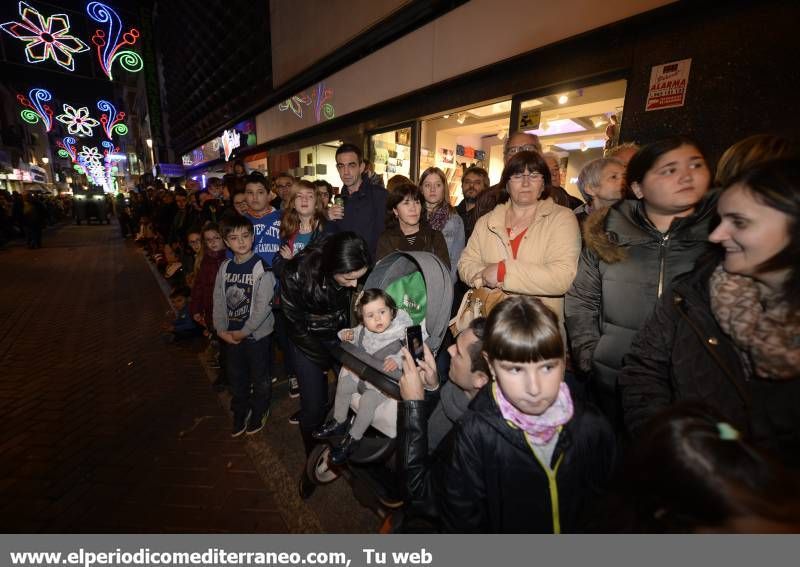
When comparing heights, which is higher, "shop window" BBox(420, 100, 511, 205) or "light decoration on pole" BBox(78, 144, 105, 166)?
"light decoration on pole" BBox(78, 144, 105, 166)

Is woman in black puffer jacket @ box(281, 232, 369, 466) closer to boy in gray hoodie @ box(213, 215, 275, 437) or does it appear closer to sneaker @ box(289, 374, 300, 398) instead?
boy in gray hoodie @ box(213, 215, 275, 437)

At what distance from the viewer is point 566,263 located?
2168mm

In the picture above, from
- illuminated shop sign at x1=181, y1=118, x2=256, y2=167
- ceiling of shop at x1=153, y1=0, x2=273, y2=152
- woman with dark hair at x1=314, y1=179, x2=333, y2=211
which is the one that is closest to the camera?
woman with dark hair at x1=314, y1=179, x2=333, y2=211

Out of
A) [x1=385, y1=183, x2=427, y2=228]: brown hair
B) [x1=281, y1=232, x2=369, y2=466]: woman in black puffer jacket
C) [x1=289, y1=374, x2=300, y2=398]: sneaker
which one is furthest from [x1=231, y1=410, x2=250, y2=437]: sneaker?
[x1=385, y1=183, x2=427, y2=228]: brown hair

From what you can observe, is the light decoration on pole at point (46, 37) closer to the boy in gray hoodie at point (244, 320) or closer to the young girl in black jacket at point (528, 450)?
the boy in gray hoodie at point (244, 320)

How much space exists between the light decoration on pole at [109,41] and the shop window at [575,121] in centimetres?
2028

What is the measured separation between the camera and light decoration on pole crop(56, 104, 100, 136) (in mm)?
23969

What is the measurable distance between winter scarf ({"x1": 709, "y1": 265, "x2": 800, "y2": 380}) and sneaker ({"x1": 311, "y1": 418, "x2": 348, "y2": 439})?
89.4 inches

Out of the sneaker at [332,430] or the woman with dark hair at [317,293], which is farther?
the woman with dark hair at [317,293]

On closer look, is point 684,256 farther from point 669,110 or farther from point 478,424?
point 669,110

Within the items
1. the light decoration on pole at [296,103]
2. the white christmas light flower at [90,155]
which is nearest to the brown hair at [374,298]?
the light decoration on pole at [296,103]

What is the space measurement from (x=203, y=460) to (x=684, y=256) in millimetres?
3822

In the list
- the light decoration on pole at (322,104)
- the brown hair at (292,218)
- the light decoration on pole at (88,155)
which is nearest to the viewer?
the brown hair at (292,218)

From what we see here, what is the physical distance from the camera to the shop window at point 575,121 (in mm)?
4547
